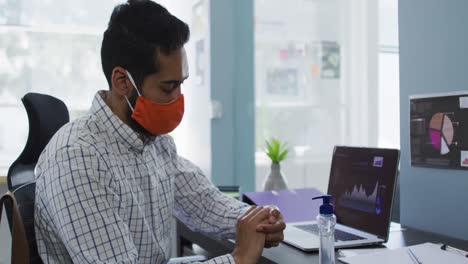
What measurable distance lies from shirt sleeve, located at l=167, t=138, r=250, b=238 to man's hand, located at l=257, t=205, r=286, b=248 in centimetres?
16

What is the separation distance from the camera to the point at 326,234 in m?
1.13

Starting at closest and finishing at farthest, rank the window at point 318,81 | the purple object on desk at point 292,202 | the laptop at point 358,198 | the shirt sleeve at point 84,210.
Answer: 1. the shirt sleeve at point 84,210
2. the laptop at point 358,198
3. the purple object on desk at point 292,202
4. the window at point 318,81

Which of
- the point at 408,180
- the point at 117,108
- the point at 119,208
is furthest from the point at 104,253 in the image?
the point at 408,180

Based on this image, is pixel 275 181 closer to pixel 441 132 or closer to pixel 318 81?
pixel 441 132

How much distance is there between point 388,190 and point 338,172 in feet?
0.80

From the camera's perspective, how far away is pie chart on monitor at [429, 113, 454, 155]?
1.39 metres

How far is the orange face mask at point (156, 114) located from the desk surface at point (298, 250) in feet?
1.31

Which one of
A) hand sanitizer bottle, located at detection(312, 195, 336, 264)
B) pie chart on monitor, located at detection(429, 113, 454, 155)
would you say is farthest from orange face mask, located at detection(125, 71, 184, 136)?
pie chart on monitor, located at detection(429, 113, 454, 155)

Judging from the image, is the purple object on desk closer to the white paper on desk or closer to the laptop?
the laptop

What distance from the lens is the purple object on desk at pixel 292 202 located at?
165cm

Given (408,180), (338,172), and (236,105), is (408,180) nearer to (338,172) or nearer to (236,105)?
(338,172)

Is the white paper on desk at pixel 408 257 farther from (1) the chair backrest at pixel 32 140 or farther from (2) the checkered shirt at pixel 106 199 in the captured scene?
(1) the chair backrest at pixel 32 140

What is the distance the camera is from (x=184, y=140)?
299 centimetres

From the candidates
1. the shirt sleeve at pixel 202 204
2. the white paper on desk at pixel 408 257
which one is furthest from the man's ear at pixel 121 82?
the white paper on desk at pixel 408 257
